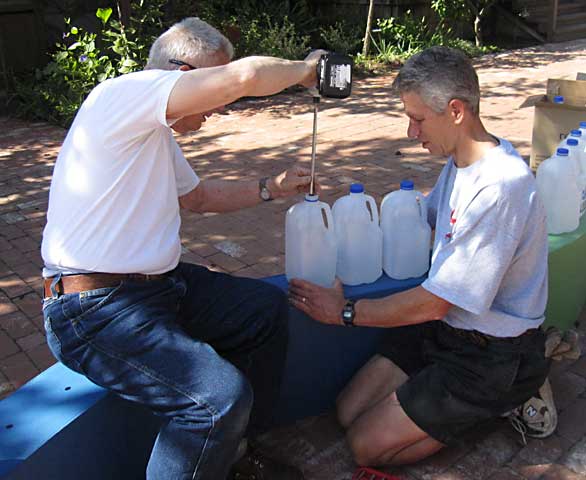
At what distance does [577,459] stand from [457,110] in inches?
52.6

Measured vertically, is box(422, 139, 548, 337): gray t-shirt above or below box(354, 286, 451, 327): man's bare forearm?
above

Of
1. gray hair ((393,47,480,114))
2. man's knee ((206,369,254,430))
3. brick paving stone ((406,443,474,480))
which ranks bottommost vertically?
brick paving stone ((406,443,474,480))

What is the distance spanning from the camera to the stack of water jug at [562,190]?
276cm

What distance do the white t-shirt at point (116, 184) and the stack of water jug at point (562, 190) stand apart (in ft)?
5.53

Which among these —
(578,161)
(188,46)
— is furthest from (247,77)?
(578,161)

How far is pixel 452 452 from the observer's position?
7.85 feet

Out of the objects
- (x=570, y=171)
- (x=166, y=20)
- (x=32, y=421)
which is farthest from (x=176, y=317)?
(x=166, y=20)

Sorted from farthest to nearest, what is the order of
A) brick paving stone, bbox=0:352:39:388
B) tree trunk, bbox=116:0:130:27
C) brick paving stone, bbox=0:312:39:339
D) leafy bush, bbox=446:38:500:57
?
A: leafy bush, bbox=446:38:500:57 → tree trunk, bbox=116:0:130:27 → brick paving stone, bbox=0:312:39:339 → brick paving stone, bbox=0:352:39:388

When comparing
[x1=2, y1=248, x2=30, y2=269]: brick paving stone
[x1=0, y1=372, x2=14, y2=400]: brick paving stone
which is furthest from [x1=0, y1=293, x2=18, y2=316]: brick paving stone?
[x1=0, y1=372, x2=14, y2=400]: brick paving stone

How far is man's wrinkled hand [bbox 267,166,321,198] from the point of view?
2.41 m

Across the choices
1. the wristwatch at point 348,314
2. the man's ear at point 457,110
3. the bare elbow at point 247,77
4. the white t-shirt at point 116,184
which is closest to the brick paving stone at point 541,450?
the wristwatch at point 348,314

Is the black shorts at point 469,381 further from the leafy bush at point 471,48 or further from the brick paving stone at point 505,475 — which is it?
the leafy bush at point 471,48

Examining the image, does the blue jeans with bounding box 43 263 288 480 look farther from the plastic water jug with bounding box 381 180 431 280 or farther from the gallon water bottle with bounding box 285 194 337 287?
the plastic water jug with bounding box 381 180 431 280

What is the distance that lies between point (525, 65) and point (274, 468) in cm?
943
